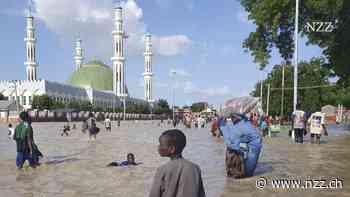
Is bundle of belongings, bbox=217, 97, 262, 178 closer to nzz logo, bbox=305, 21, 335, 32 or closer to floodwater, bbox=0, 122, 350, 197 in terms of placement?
floodwater, bbox=0, 122, 350, 197

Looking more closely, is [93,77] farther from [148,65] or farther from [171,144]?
[171,144]

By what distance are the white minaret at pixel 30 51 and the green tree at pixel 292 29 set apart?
286ft

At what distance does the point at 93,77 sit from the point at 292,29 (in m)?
119

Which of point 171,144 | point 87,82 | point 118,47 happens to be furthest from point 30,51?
point 171,144

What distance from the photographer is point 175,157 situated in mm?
3354

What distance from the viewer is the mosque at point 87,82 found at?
9600cm

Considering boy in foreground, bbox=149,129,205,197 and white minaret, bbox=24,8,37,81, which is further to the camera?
white minaret, bbox=24,8,37,81

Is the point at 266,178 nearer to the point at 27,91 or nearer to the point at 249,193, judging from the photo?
the point at 249,193

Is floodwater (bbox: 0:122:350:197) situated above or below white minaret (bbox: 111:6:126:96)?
below

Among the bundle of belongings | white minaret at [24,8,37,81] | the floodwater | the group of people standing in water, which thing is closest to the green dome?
white minaret at [24,8,37,81]

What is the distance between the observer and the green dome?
136 metres

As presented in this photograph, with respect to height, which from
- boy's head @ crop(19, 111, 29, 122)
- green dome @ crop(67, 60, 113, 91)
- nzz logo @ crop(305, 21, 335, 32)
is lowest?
boy's head @ crop(19, 111, 29, 122)

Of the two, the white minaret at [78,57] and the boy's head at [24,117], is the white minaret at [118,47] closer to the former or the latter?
the white minaret at [78,57]

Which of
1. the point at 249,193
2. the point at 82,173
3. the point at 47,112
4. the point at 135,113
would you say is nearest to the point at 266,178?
the point at 249,193
